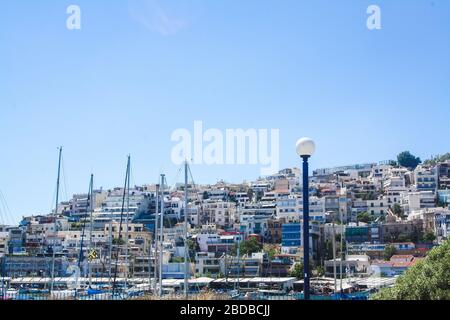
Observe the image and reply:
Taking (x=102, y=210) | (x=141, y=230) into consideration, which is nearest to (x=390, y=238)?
(x=141, y=230)

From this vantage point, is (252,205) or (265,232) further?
(252,205)

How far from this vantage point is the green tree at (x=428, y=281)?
9.75 meters

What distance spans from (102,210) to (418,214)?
123 ft

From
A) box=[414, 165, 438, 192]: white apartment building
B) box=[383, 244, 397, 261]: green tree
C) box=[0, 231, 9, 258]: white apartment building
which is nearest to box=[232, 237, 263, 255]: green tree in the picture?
box=[383, 244, 397, 261]: green tree

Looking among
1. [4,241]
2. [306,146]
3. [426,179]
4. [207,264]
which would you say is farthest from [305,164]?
[426,179]

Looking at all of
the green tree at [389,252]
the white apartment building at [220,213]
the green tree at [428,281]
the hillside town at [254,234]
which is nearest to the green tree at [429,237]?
the hillside town at [254,234]

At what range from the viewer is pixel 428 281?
9.98 m

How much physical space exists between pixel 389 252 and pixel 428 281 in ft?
143

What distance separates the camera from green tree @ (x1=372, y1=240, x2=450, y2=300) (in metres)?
9.75

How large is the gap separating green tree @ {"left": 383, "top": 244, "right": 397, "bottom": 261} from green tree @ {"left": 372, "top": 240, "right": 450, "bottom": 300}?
41928mm
